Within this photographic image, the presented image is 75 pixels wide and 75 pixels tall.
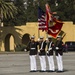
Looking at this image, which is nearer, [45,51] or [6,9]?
[45,51]

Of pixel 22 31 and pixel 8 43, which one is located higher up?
pixel 22 31

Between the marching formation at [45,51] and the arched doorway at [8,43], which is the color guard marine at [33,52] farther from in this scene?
the arched doorway at [8,43]

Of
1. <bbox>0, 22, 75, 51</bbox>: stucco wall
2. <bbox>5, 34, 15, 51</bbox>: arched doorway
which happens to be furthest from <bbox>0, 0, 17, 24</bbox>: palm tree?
<bbox>5, 34, 15, 51</bbox>: arched doorway

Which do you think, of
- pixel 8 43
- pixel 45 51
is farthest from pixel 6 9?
pixel 45 51

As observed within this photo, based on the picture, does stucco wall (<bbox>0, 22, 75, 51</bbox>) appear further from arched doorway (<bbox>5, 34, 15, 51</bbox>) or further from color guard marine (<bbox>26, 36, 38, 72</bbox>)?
color guard marine (<bbox>26, 36, 38, 72</bbox>)

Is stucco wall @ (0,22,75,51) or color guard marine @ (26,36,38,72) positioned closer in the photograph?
color guard marine @ (26,36,38,72)

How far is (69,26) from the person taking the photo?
64.5 meters

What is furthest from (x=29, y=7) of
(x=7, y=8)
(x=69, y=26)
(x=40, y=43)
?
(x=40, y=43)

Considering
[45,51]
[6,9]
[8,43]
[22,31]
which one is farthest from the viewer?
[8,43]

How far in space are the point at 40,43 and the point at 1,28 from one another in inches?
1686

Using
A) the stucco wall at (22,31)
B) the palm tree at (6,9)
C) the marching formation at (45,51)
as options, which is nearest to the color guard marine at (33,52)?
the marching formation at (45,51)

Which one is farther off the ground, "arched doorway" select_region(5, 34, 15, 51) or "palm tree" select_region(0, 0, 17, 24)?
"palm tree" select_region(0, 0, 17, 24)

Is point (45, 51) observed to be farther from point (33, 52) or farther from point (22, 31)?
point (22, 31)

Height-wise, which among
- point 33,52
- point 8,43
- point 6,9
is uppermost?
point 6,9
